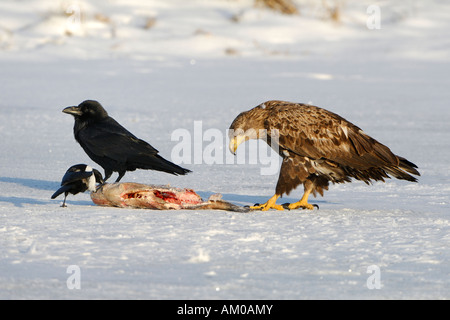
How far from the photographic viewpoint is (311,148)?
641cm

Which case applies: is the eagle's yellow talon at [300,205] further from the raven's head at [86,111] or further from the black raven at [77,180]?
the raven's head at [86,111]

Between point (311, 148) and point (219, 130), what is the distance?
4.55 metres

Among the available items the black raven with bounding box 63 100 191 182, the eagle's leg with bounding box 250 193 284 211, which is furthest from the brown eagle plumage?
the black raven with bounding box 63 100 191 182

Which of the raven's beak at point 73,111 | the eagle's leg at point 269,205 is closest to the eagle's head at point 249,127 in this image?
the eagle's leg at point 269,205

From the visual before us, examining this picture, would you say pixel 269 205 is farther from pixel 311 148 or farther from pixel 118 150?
pixel 118 150

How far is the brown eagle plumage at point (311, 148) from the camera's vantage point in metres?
6.41

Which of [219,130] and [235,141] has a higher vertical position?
[219,130]

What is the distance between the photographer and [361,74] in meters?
17.4

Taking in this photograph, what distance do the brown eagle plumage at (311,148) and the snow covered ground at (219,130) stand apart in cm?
28

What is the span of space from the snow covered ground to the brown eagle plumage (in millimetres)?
275

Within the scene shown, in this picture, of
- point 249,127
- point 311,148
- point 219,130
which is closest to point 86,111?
point 249,127
